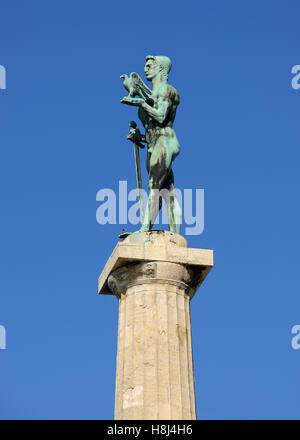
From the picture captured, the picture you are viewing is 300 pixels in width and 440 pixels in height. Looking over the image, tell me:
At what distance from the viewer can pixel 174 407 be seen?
17.3 metres

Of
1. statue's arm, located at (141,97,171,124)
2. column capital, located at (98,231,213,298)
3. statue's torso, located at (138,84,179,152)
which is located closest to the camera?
column capital, located at (98,231,213,298)

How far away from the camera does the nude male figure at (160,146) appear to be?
798 inches

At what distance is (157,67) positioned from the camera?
21.7m

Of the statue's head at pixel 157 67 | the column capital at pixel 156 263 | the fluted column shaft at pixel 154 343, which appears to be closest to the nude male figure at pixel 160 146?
the statue's head at pixel 157 67

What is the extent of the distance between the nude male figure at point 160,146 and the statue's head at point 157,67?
0.55ft

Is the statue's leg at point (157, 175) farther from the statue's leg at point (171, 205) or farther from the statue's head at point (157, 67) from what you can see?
the statue's head at point (157, 67)

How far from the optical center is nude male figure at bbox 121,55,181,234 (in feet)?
66.5

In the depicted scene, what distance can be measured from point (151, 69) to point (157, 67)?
0.18 m

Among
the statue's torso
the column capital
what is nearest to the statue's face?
the statue's torso

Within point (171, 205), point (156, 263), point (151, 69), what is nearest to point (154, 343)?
point (156, 263)

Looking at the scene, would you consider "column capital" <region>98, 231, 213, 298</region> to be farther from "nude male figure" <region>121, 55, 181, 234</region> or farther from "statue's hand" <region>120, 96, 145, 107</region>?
"statue's hand" <region>120, 96, 145, 107</region>

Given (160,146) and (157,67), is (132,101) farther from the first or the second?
(157,67)

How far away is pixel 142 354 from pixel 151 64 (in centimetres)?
839
